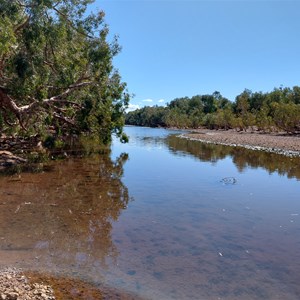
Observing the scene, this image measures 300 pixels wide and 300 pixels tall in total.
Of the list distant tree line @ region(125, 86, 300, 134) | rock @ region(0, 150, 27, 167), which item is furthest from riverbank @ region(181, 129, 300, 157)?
rock @ region(0, 150, 27, 167)

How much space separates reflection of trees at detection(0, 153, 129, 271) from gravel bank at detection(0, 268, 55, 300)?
92cm

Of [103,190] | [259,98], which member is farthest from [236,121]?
[103,190]

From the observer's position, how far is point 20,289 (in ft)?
16.7

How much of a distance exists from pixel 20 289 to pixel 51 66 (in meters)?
15.2

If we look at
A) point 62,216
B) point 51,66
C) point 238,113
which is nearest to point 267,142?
point 51,66

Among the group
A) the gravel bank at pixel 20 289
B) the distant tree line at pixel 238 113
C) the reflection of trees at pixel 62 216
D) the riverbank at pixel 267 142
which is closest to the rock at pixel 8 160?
the reflection of trees at pixel 62 216

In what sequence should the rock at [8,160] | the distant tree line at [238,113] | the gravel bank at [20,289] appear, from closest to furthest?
the gravel bank at [20,289]
the rock at [8,160]
the distant tree line at [238,113]

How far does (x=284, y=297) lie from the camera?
561cm

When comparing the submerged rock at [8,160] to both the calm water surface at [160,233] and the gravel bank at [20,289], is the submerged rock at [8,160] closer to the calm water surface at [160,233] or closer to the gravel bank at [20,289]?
the calm water surface at [160,233]

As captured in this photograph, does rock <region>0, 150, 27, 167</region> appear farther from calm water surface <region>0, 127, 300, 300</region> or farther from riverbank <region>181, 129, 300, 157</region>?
riverbank <region>181, 129, 300, 157</region>

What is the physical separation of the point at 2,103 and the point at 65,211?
8.78 m

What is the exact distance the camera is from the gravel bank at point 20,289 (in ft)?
15.8

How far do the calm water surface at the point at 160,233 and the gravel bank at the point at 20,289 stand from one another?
624mm

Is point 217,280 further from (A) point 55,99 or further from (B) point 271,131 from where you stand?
(B) point 271,131
